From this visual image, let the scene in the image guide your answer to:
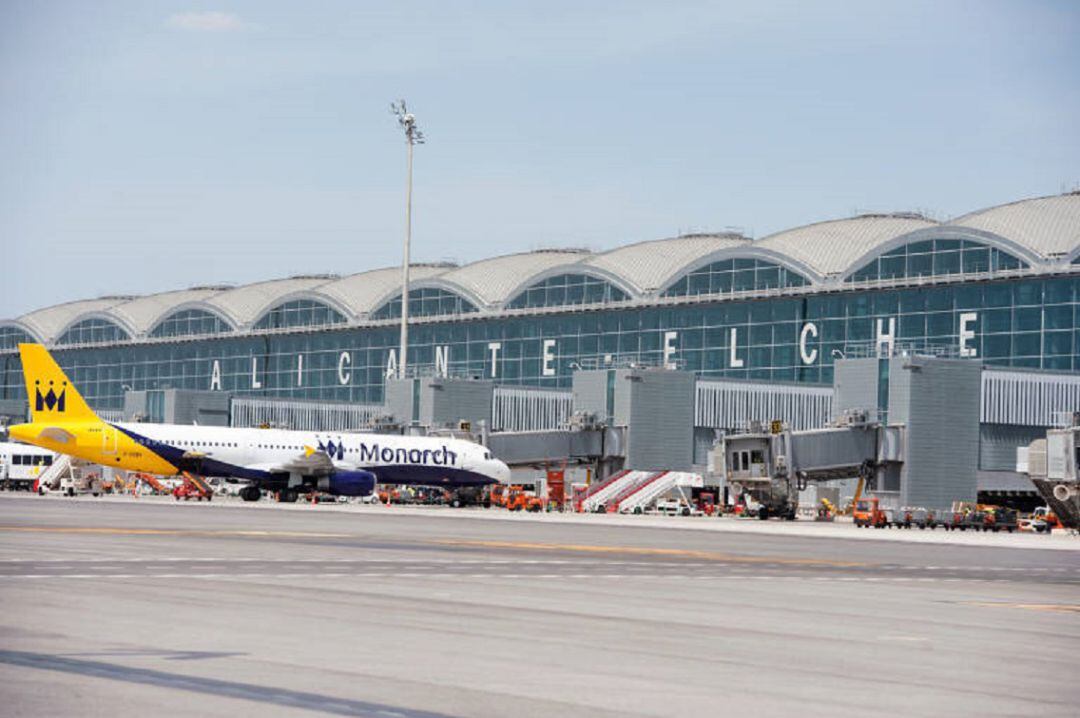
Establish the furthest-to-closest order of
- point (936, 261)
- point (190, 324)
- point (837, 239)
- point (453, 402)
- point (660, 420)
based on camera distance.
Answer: point (190, 324)
point (837, 239)
point (453, 402)
point (936, 261)
point (660, 420)

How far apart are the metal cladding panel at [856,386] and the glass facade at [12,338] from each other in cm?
12038

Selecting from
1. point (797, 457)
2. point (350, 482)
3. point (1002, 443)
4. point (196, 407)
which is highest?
point (196, 407)

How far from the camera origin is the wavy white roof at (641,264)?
111 meters

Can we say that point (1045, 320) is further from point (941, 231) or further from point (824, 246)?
point (824, 246)

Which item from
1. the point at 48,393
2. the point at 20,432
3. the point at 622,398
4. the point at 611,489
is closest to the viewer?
the point at 20,432

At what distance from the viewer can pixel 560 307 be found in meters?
140

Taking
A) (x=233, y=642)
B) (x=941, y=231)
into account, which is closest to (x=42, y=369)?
(x=941, y=231)

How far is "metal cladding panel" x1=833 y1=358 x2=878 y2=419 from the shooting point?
322ft

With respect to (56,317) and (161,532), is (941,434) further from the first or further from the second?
(56,317)

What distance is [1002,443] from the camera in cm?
10206

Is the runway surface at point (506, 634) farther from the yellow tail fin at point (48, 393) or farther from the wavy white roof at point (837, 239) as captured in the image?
the wavy white roof at point (837, 239)

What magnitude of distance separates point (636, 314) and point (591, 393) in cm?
2367

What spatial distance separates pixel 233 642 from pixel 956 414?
82253 mm

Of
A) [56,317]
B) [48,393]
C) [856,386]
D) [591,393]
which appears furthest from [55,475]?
[56,317]
